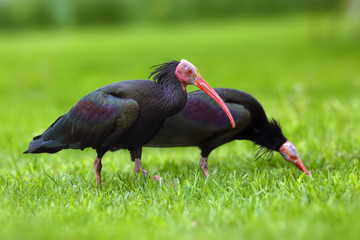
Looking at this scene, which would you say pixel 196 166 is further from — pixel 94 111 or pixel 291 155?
pixel 94 111

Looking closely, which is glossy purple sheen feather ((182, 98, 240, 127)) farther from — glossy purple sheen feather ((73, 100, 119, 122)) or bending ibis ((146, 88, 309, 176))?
glossy purple sheen feather ((73, 100, 119, 122))

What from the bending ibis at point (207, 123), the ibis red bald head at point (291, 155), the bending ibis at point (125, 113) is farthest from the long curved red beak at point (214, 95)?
the ibis red bald head at point (291, 155)

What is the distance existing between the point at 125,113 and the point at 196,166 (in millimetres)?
1528

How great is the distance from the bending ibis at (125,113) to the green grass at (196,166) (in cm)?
39

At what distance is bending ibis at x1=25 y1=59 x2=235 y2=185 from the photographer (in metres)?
4.01

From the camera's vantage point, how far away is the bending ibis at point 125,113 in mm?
4008

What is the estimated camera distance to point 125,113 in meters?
3.96

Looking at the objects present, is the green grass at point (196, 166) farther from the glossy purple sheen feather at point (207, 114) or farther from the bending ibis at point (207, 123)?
the glossy purple sheen feather at point (207, 114)

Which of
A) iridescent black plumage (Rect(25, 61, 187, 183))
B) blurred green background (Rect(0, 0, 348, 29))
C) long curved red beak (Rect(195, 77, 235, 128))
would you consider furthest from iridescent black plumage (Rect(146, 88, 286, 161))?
blurred green background (Rect(0, 0, 348, 29))

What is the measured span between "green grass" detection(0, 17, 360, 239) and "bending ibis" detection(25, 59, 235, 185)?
0.39 meters

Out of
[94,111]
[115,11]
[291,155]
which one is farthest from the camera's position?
[115,11]

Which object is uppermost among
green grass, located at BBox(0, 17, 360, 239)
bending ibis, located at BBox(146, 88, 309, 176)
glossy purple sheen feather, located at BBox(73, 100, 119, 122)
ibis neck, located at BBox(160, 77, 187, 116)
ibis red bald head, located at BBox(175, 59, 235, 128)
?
ibis red bald head, located at BBox(175, 59, 235, 128)

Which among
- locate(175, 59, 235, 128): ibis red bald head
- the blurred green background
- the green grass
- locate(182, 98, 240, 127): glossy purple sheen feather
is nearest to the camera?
the green grass

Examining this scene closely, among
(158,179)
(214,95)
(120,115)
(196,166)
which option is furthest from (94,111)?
(196,166)
